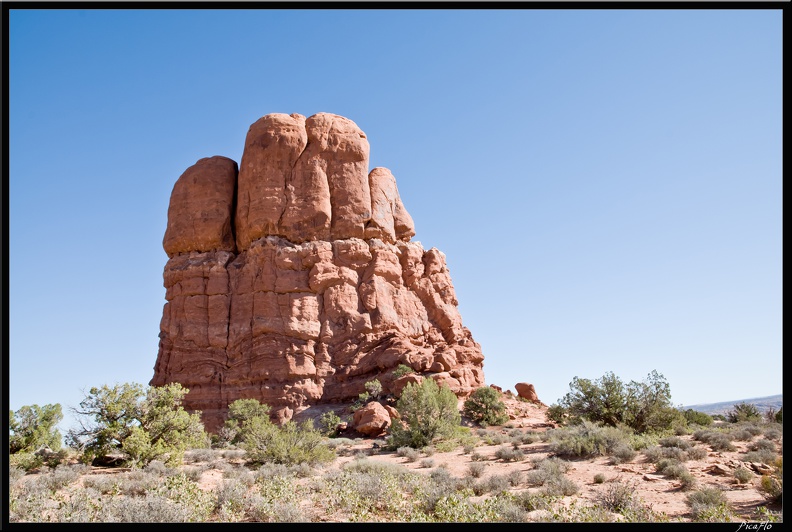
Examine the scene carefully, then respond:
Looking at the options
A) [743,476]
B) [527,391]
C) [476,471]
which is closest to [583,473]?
[476,471]

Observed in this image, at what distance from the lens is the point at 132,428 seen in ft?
46.8

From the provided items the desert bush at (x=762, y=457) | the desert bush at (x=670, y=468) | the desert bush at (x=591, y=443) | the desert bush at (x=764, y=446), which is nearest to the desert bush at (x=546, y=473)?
the desert bush at (x=670, y=468)

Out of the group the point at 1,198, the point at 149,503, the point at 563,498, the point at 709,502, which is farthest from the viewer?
the point at 563,498

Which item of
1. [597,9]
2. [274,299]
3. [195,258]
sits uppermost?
[195,258]

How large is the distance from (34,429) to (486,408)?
21128 mm

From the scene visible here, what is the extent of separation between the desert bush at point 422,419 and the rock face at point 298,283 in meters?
7.42

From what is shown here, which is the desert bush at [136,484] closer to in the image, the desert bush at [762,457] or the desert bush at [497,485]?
the desert bush at [497,485]

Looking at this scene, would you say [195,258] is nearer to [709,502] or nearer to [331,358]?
[331,358]

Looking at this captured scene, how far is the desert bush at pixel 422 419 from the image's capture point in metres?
19.8

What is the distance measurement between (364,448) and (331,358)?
544 inches

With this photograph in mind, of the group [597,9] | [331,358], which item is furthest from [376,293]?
[597,9]

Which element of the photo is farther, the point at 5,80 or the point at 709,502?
the point at 709,502

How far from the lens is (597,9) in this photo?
6.39m

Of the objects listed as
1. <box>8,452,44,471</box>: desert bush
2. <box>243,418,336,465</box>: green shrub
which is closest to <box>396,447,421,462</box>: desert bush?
<box>243,418,336,465</box>: green shrub
